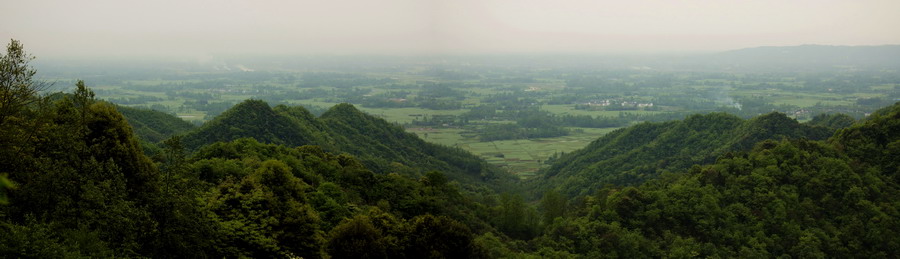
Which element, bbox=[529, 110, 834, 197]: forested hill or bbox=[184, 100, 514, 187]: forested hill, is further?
bbox=[529, 110, 834, 197]: forested hill

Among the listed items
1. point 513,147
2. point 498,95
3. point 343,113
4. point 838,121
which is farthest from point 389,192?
point 498,95

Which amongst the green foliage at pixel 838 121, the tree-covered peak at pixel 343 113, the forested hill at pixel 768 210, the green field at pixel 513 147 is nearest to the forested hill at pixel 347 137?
the tree-covered peak at pixel 343 113

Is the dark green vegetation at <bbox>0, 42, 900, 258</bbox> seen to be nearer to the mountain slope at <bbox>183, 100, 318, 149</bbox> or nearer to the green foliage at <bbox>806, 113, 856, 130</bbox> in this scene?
the mountain slope at <bbox>183, 100, 318, 149</bbox>

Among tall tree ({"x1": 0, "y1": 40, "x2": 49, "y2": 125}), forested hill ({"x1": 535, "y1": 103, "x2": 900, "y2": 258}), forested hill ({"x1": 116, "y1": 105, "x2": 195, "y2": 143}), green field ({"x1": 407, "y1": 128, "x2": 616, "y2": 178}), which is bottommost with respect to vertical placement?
green field ({"x1": 407, "y1": 128, "x2": 616, "y2": 178})

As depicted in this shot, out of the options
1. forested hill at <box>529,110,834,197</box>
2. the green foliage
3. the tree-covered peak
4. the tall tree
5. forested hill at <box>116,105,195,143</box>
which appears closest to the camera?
the tall tree

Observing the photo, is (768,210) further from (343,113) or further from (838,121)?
(343,113)

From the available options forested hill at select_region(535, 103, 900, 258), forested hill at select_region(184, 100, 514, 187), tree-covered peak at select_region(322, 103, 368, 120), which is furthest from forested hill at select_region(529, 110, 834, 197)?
tree-covered peak at select_region(322, 103, 368, 120)
